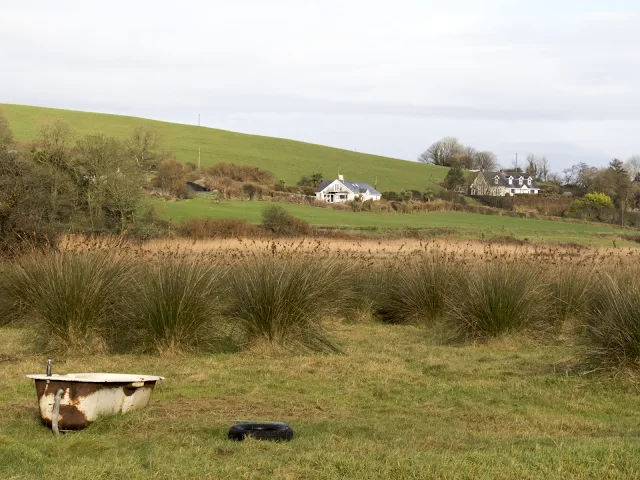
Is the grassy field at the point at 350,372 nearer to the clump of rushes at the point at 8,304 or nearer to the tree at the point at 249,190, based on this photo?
the clump of rushes at the point at 8,304

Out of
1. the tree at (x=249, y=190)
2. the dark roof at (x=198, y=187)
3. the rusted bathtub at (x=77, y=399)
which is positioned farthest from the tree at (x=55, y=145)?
the rusted bathtub at (x=77, y=399)

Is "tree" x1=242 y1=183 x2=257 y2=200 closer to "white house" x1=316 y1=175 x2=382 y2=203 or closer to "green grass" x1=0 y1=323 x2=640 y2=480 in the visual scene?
"white house" x1=316 y1=175 x2=382 y2=203

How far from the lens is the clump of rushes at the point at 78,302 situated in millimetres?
10367

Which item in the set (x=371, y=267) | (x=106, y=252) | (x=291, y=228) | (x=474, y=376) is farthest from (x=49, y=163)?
(x=474, y=376)

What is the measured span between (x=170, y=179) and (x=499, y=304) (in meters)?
51.1

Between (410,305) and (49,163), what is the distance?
27173 millimetres

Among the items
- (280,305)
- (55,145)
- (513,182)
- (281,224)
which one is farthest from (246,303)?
(513,182)

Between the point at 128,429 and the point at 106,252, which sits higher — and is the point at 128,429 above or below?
below

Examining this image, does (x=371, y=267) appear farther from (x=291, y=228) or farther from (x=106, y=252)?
(x=291, y=228)

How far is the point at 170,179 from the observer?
198 feet

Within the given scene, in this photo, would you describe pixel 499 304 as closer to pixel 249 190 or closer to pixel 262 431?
pixel 262 431

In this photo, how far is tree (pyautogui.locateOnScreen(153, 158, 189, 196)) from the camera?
59.7 m

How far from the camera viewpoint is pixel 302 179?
84500mm

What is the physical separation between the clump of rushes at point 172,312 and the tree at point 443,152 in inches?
4486
